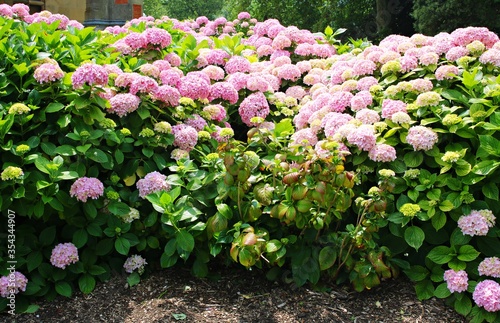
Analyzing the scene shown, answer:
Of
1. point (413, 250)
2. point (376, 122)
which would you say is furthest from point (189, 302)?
point (376, 122)

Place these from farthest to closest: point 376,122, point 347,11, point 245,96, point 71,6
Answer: point 347,11 → point 71,6 → point 245,96 → point 376,122

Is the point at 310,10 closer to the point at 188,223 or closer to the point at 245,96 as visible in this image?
the point at 245,96

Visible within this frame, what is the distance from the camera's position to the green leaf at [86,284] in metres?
2.76

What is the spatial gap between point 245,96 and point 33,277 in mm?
1806

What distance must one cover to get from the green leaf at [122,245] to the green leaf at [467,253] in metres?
1.57

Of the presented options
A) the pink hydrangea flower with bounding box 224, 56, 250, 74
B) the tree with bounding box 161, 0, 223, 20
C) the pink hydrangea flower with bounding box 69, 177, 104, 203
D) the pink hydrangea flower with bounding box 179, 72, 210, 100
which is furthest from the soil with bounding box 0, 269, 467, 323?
the tree with bounding box 161, 0, 223, 20

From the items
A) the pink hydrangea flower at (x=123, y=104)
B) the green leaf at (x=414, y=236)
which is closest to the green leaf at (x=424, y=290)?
the green leaf at (x=414, y=236)

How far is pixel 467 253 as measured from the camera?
8.48 ft

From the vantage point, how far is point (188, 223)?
2.79 metres

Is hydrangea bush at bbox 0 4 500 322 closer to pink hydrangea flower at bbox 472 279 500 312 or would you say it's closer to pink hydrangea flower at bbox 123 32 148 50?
pink hydrangea flower at bbox 472 279 500 312

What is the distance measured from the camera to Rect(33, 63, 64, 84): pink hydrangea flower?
2.83 m

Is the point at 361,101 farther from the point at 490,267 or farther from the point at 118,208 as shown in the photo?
the point at 118,208

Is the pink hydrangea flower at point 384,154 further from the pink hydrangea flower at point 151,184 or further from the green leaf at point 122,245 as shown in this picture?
the green leaf at point 122,245

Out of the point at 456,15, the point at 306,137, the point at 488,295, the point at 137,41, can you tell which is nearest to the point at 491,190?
the point at 488,295
